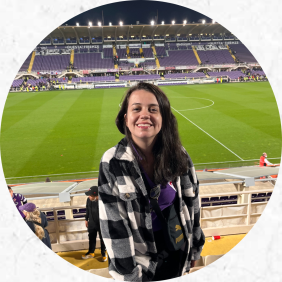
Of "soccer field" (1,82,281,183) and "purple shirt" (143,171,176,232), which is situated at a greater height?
"purple shirt" (143,171,176,232)

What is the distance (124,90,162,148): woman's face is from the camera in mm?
1519

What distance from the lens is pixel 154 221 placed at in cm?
159

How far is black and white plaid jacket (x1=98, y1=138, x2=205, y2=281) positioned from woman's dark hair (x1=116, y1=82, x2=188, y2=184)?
0.14 meters

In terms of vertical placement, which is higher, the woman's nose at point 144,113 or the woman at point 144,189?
the woman's nose at point 144,113

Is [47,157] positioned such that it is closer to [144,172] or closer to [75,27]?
[144,172]

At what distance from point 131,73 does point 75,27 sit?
13.0 metres

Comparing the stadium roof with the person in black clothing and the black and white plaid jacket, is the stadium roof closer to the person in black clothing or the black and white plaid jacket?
the person in black clothing

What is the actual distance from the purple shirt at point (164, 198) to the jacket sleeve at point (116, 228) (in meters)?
0.18

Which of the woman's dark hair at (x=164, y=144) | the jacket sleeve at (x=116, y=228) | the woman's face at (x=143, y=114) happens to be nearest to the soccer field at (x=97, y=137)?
the woman's dark hair at (x=164, y=144)

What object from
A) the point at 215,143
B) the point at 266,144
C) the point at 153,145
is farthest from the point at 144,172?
the point at 266,144

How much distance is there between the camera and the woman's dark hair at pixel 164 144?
5.19 ft

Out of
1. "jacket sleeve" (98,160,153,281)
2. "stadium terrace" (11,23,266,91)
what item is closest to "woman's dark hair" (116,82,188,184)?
"jacket sleeve" (98,160,153,281)

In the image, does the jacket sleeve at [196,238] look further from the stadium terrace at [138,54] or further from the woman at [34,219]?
the stadium terrace at [138,54]

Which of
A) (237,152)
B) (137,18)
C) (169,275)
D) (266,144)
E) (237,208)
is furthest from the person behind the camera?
(137,18)
